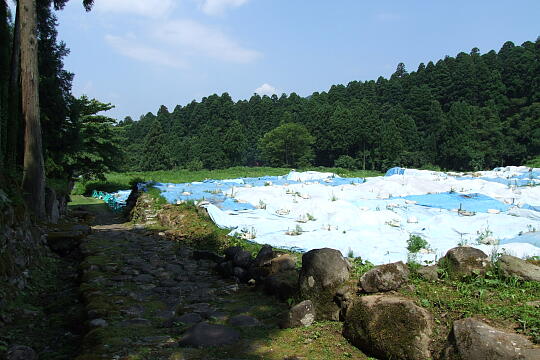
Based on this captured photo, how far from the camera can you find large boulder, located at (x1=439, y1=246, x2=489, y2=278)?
11.5 ft

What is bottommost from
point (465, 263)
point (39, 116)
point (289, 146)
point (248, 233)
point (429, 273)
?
point (248, 233)

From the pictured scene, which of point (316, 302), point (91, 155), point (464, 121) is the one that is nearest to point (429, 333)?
point (316, 302)

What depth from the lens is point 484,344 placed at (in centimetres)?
243

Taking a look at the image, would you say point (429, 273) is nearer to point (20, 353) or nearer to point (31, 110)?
point (20, 353)

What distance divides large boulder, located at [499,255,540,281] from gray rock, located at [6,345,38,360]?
404cm

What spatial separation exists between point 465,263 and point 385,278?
781 mm

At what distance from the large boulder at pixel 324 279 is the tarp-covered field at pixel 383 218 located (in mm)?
2398

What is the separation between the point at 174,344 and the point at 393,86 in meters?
67.2

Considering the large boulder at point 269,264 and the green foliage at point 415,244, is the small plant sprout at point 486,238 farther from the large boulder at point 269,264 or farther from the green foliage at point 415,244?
the large boulder at point 269,264

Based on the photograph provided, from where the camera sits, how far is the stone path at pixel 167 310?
3.15 meters

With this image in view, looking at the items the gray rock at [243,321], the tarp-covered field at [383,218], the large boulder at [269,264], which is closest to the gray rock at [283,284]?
the large boulder at [269,264]

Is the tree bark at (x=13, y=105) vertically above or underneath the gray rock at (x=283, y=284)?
above

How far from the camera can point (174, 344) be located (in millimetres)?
3271

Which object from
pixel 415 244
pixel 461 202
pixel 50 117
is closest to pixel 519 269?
pixel 415 244
